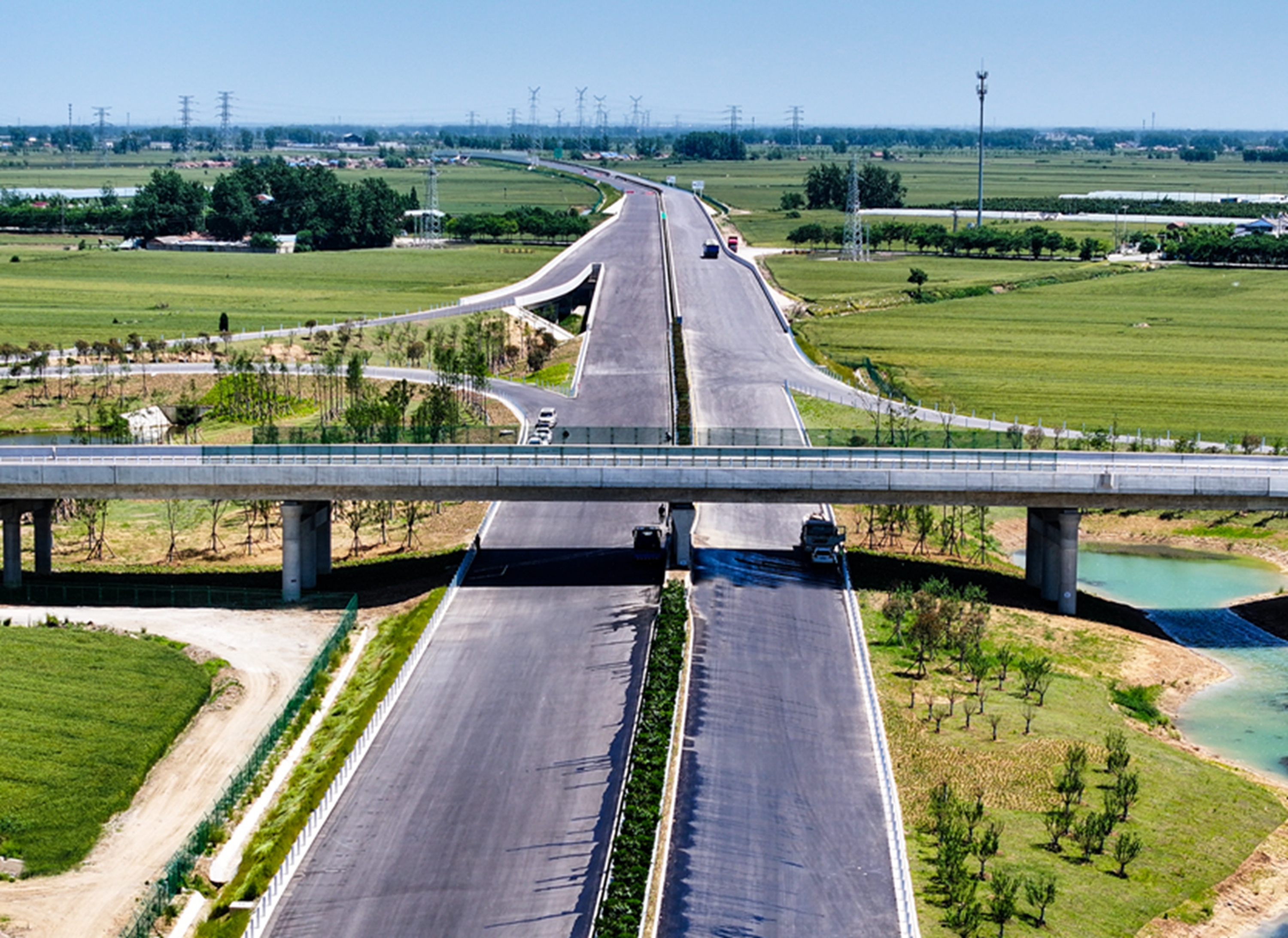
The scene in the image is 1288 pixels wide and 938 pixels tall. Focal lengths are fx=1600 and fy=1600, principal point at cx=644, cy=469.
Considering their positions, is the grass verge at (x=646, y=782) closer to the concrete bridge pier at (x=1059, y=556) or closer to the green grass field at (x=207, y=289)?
the concrete bridge pier at (x=1059, y=556)

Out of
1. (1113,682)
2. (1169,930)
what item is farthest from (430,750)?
(1113,682)

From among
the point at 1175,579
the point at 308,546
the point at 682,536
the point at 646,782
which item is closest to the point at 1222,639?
the point at 1175,579

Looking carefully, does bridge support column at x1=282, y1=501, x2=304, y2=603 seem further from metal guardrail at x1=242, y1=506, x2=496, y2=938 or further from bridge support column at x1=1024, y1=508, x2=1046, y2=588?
bridge support column at x1=1024, y1=508, x2=1046, y2=588

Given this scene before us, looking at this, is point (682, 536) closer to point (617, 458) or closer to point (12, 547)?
point (617, 458)

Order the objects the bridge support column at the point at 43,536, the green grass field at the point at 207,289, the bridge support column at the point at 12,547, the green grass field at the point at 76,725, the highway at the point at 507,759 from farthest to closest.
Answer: the green grass field at the point at 207,289 < the bridge support column at the point at 43,536 < the bridge support column at the point at 12,547 < the green grass field at the point at 76,725 < the highway at the point at 507,759

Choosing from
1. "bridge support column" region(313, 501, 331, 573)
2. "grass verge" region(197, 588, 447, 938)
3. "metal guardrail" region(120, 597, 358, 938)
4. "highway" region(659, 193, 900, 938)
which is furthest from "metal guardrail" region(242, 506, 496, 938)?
"highway" region(659, 193, 900, 938)

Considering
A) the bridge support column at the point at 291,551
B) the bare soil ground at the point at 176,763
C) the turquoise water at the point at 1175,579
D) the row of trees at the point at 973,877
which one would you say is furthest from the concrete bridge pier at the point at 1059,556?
the bridge support column at the point at 291,551
